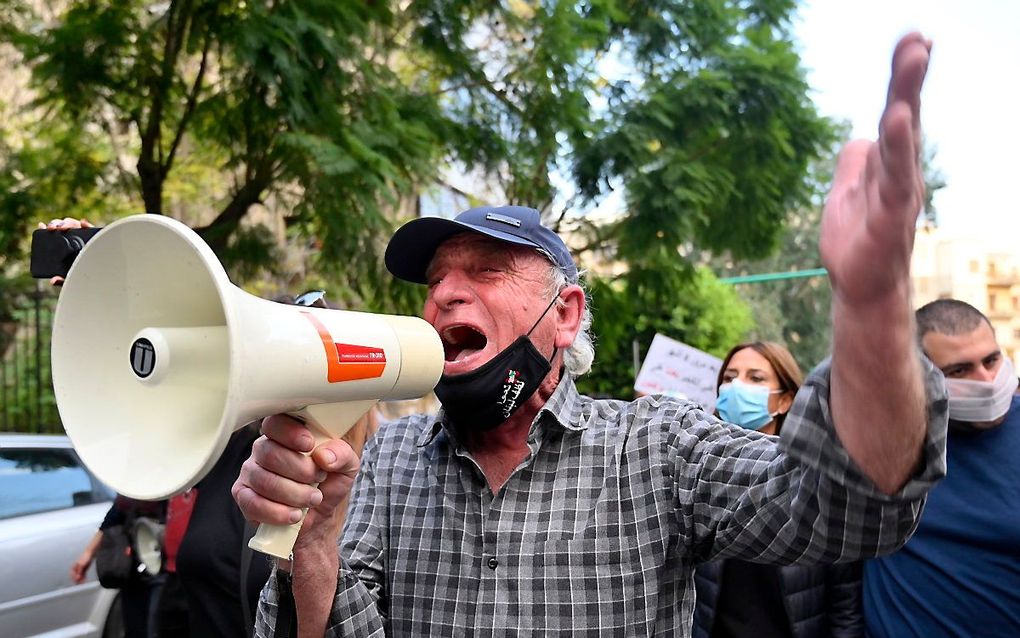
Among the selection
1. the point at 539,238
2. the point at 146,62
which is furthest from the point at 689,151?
the point at 539,238

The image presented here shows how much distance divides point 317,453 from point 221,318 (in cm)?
27

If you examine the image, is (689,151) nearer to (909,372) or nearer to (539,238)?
(539,238)

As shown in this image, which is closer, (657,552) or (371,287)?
(657,552)

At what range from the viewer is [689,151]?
25.9ft

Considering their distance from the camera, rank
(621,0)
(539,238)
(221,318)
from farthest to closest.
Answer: (621,0) → (539,238) → (221,318)

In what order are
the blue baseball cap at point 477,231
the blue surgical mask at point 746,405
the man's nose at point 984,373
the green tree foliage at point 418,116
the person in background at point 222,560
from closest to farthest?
1. the blue baseball cap at point 477,231
2. the person in background at point 222,560
3. the man's nose at point 984,373
4. the blue surgical mask at point 746,405
5. the green tree foliage at point 418,116

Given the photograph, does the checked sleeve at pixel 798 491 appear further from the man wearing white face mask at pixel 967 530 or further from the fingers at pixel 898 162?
the man wearing white face mask at pixel 967 530

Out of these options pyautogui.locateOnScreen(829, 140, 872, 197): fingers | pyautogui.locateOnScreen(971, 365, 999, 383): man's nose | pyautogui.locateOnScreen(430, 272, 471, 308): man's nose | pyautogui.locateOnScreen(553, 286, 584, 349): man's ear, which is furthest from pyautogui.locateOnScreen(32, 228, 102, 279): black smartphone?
pyautogui.locateOnScreen(971, 365, 999, 383): man's nose

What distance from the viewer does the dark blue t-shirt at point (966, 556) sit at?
2.62 meters

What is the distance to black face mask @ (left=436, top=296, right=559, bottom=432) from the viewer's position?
1.85m

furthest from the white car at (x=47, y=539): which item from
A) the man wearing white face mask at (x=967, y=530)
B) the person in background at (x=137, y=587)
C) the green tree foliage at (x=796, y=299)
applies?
the green tree foliage at (x=796, y=299)

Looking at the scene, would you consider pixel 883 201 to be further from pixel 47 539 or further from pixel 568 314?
pixel 47 539

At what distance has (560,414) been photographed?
6.13 ft

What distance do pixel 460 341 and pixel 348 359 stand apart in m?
0.58
